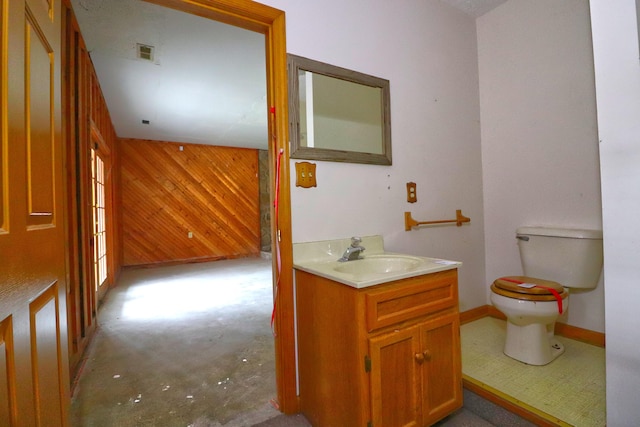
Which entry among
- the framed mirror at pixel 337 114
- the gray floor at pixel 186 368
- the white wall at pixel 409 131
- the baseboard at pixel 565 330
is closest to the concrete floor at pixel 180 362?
the gray floor at pixel 186 368

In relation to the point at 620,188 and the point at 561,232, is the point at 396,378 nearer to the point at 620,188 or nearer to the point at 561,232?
the point at 620,188

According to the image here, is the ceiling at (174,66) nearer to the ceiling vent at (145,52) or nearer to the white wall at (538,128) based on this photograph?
the ceiling vent at (145,52)

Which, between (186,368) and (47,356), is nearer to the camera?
(47,356)

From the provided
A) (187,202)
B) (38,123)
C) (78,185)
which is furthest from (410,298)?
(187,202)

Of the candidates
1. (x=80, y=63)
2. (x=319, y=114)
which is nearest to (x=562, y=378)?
(x=319, y=114)

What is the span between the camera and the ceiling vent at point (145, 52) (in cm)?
249

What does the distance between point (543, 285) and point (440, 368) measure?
0.92 metres

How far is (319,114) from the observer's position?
1711mm

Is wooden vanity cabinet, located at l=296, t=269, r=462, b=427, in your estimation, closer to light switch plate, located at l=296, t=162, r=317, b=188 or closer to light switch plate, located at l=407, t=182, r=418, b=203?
light switch plate, located at l=296, t=162, r=317, b=188

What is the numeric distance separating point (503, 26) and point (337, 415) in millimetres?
2938

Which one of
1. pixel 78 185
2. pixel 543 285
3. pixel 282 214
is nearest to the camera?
pixel 282 214

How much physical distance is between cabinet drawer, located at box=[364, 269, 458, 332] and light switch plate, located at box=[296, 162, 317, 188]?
0.69 meters

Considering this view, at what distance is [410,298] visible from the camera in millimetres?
1238

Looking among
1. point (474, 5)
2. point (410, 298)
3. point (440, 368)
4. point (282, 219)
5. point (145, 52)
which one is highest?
point (474, 5)
